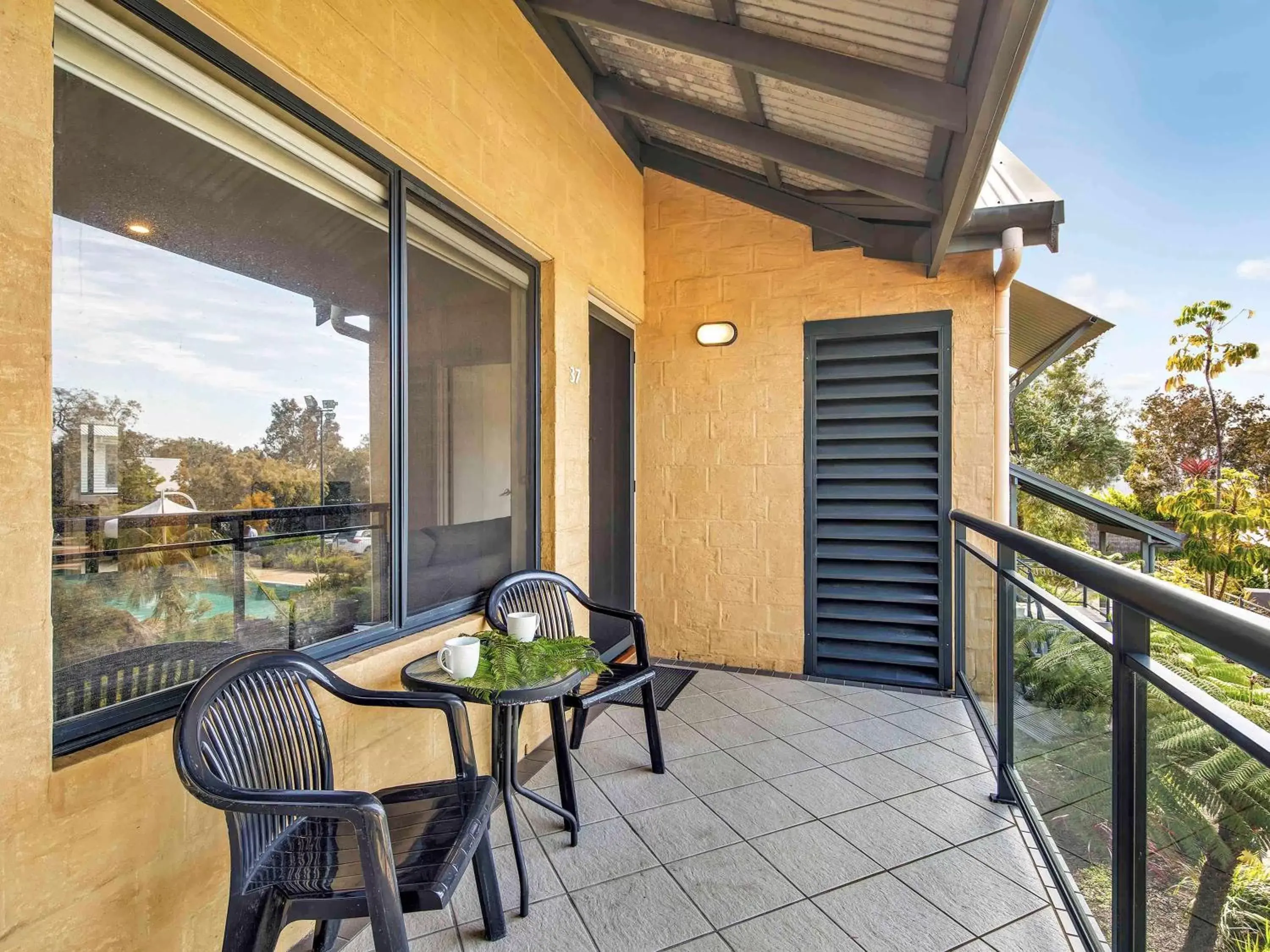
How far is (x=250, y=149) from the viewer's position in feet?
5.03

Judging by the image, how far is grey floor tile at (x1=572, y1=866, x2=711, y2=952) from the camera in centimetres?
156

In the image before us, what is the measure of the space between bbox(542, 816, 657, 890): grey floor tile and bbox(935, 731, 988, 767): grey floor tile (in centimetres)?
151

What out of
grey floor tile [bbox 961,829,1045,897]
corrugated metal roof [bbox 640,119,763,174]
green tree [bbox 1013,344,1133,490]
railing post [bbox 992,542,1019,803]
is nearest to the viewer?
grey floor tile [bbox 961,829,1045,897]

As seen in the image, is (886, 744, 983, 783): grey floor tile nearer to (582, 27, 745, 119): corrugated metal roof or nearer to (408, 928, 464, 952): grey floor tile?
(408, 928, 464, 952): grey floor tile

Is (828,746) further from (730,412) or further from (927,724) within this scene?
(730,412)

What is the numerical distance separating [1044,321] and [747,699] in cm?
331

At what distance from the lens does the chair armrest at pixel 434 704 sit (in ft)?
4.78

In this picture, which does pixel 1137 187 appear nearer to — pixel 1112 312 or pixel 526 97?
pixel 1112 312

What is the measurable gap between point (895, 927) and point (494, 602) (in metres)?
1.52

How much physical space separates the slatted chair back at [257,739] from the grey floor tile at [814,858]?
1.33 m

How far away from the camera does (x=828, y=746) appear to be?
8.82 ft

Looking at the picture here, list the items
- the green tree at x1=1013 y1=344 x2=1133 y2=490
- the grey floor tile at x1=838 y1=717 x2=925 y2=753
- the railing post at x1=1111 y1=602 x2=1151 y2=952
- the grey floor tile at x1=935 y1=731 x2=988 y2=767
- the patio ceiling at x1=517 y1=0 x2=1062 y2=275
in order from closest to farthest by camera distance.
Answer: the railing post at x1=1111 y1=602 x2=1151 y2=952 < the patio ceiling at x1=517 y1=0 x2=1062 y2=275 < the grey floor tile at x1=935 y1=731 x2=988 y2=767 < the grey floor tile at x1=838 y1=717 x2=925 y2=753 < the green tree at x1=1013 y1=344 x2=1133 y2=490

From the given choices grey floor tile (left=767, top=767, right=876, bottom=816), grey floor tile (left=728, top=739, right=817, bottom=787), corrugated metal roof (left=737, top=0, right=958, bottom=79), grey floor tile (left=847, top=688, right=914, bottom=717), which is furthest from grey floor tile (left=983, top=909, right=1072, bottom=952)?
corrugated metal roof (left=737, top=0, right=958, bottom=79)

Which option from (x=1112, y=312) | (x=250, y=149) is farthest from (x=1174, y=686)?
(x=1112, y=312)
